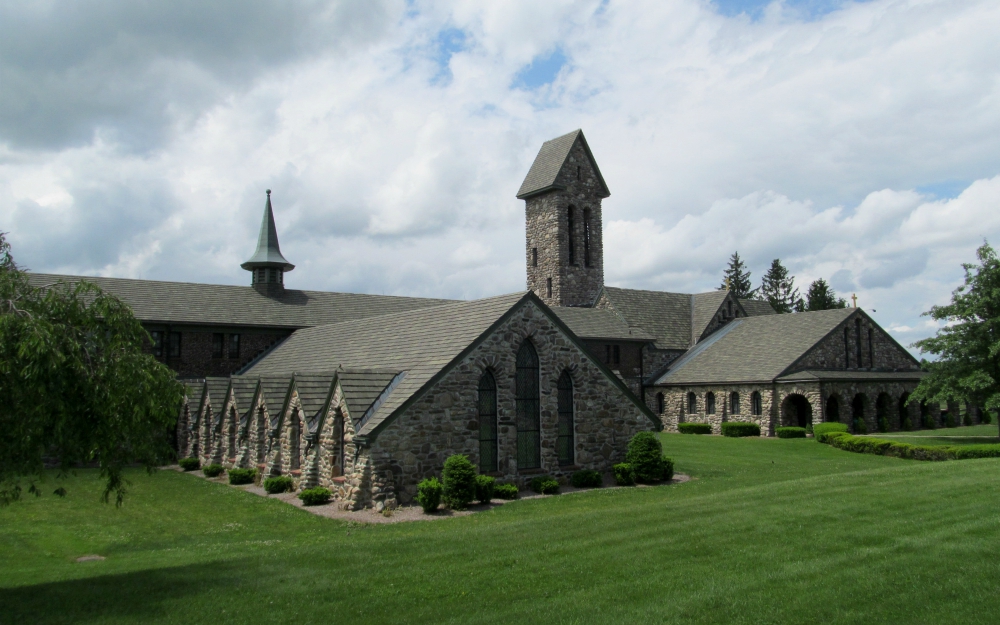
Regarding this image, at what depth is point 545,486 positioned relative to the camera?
2145 cm

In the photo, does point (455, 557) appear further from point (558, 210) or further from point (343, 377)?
point (558, 210)

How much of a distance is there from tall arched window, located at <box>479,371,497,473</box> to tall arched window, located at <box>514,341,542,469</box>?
77 cm

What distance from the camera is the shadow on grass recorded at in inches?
388

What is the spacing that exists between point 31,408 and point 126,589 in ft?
10.4

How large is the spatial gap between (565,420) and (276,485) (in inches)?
353

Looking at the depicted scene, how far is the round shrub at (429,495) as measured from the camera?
18781 mm

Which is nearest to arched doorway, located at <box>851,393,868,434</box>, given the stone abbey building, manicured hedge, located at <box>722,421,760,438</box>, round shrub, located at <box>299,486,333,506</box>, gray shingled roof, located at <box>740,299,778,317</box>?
the stone abbey building

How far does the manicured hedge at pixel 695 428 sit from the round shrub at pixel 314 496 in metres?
27.6

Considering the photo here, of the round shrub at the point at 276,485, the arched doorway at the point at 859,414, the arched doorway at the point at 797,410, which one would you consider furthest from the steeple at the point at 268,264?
the arched doorway at the point at 859,414

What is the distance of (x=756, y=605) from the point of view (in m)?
9.59

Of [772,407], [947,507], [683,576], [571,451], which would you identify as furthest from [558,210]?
[683,576]

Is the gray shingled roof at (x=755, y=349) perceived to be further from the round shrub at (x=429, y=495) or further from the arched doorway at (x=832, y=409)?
the round shrub at (x=429, y=495)

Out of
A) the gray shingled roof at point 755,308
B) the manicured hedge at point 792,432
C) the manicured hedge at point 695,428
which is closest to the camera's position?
the manicured hedge at point 792,432

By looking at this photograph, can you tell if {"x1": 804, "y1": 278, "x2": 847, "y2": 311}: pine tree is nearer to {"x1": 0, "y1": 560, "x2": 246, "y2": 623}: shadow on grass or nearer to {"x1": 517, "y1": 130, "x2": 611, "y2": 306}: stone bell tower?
{"x1": 517, "y1": 130, "x2": 611, "y2": 306}: stone bell tower
